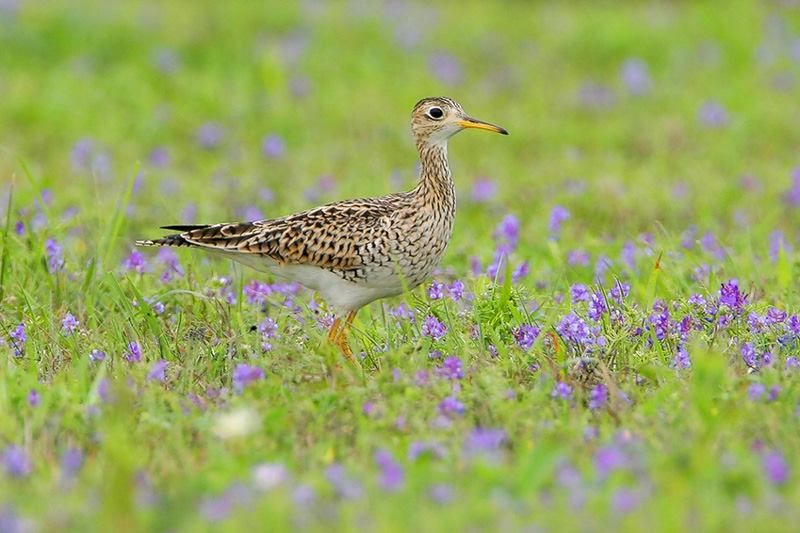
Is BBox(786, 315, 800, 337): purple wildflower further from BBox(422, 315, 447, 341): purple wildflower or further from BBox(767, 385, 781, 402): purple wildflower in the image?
BBox(422, 315, 447, 341): purple wildflower

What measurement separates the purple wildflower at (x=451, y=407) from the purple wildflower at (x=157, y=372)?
1.17 metres

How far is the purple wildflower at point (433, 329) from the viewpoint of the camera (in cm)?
630

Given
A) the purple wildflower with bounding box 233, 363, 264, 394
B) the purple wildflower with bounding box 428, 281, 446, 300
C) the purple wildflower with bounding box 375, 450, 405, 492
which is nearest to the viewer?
the purple wildflower with bounding box 375, 450, 405, 492

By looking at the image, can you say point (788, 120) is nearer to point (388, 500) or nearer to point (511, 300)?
point (511, 300)

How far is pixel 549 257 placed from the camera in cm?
842

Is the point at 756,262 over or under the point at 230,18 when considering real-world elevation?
under

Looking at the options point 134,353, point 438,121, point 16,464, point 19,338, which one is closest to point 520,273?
point 438,121

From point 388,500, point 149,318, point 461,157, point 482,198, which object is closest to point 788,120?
point 461,157

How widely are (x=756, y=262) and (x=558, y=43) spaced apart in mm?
8085

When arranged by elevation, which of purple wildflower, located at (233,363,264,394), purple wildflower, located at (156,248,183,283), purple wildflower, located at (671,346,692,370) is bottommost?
purple wildflower, located at (233,363,264,394)

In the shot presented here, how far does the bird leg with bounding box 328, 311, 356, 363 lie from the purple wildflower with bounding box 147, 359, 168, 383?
848 mm

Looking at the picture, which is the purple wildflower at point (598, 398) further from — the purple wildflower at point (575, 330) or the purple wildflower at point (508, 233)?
the purple wildflower at point (508, 233)

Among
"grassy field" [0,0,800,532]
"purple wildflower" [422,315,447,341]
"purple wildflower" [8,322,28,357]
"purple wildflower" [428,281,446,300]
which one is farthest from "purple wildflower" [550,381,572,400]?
"purple wildflower" [8,322,28,357]

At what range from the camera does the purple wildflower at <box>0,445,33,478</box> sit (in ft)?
15.4
